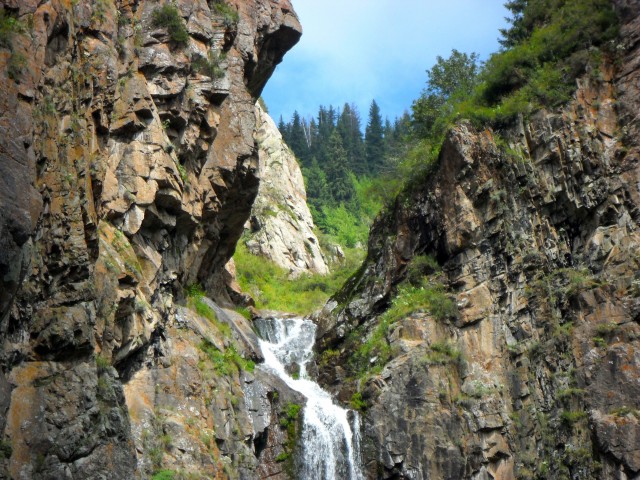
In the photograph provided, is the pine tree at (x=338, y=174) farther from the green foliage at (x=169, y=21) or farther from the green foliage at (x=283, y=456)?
the green foliage at (x=283, y=456)

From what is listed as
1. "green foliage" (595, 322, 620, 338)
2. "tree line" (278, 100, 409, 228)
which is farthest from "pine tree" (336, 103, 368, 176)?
"green foliage" (595, 322, 620, 338)

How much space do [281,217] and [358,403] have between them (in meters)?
36.4

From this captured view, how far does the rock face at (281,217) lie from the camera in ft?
208

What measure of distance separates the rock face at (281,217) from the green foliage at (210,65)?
29.1 m

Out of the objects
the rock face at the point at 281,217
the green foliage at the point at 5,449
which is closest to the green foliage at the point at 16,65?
the green foliage at the point at 5,449

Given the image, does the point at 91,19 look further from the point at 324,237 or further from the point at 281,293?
the point at 324,237

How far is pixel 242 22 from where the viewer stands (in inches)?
1467

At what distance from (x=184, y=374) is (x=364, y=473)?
10248 mm

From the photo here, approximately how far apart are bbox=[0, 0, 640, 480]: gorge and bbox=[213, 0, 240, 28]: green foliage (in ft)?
0.54

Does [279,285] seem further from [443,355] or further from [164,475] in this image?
[164,475]

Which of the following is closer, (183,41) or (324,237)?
(183,41)

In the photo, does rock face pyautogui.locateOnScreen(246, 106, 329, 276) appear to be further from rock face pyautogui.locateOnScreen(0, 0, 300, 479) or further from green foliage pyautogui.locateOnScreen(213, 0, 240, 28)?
green foliage pyautogui.locateOnScreen(213, 0, 240, 28)

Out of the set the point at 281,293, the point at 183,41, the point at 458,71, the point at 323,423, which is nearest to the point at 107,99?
the point at 183,41

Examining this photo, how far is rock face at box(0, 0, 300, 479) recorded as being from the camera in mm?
15098
